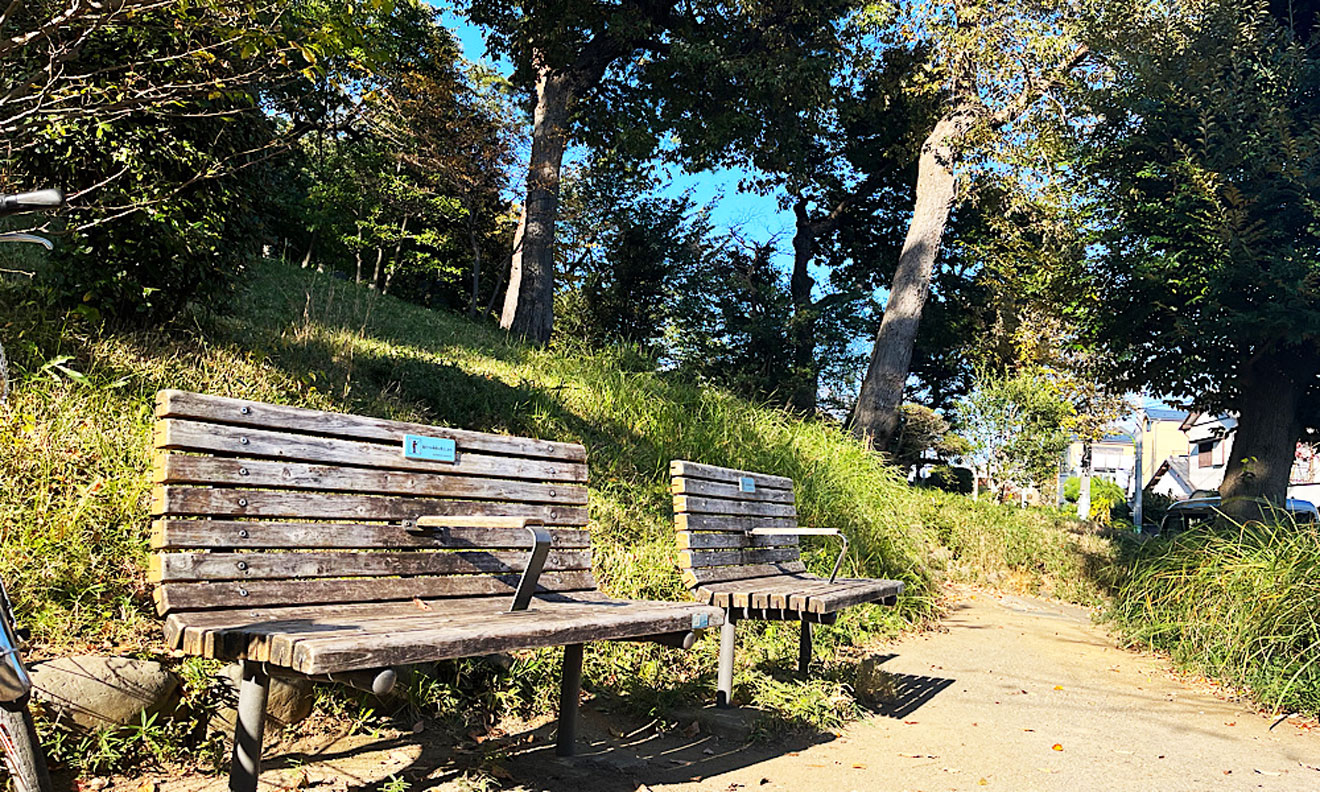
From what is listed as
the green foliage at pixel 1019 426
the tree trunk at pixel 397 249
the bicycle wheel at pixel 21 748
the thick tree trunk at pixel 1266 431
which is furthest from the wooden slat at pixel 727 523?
the tree trunk at pixel 397 249

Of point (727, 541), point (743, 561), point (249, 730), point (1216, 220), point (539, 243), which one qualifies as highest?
point (1216, 220)

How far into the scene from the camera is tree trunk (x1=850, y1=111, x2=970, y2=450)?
45.2 feet

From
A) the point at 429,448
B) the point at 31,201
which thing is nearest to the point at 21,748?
the point at 31,201

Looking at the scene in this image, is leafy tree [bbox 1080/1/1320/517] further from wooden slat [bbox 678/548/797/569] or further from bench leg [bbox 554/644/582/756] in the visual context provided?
bench leg [bbox 554/644/582/756]

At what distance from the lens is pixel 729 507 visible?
15.8ft

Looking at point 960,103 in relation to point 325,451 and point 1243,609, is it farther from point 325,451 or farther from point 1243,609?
point 325,451

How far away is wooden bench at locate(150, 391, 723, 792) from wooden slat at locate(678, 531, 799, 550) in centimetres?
57

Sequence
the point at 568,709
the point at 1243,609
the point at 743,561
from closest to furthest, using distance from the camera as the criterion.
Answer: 1. the point at 568,709
2. the point at 743,561
3. the point at 1243,609

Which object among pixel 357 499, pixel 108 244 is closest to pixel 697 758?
pixel 357 499

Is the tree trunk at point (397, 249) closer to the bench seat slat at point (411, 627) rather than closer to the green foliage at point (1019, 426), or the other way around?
the green foliage at point (1019, 426)

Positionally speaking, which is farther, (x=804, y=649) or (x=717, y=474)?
(x=804, y=649)

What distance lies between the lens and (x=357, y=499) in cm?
299

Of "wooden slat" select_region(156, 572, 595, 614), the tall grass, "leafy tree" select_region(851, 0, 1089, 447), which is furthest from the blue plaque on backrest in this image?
"leafy tree" select_region(851, 0, 1089, 447)

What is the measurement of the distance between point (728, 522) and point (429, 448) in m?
1.99
